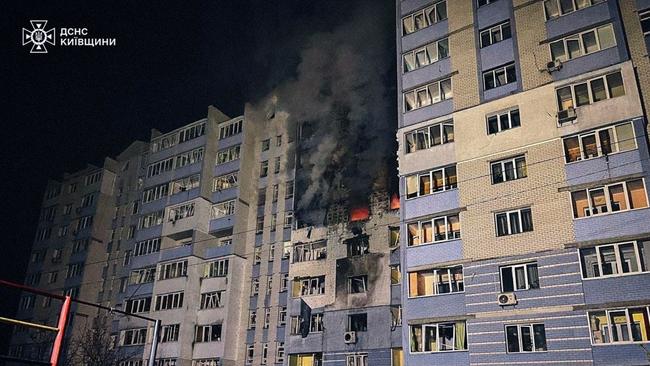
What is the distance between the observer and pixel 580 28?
27516 millimetres

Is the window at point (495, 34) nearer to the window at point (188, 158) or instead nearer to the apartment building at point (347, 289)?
the apartment building at point (347, 289)

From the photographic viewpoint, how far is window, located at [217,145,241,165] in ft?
181

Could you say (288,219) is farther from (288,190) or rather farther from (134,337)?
(134,337)

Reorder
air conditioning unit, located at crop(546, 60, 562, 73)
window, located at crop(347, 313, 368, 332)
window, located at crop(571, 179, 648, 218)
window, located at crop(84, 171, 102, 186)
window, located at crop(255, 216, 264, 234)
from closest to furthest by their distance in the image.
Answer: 1. window, located at crop(571, 179, 648, 218)
2. air conditioning unit, located at crop(546, 60, 562, 73)
3. window, located at crop(347, 313, 368, 332)
4. window, located at crop(255, 216, 264, 234)
5. window, located at crop(84, 171, 102, 186)

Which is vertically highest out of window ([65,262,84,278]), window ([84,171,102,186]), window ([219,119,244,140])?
window ([219,119,244,140])

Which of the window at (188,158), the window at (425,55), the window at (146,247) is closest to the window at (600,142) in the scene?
the window at (425,55)

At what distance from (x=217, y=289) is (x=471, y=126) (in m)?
29.8

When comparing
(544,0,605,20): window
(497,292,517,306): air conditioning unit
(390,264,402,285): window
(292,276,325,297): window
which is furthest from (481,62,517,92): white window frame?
(292,276,325,297): window

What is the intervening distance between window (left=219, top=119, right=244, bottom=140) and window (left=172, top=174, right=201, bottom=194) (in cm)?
540

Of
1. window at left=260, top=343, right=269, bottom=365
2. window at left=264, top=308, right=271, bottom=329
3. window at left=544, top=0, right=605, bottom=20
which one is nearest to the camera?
window at left=544, top=0, right=605, bottom=20

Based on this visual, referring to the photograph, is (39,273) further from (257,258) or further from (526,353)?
(526,353)

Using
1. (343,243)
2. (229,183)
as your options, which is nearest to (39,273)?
(229,183)

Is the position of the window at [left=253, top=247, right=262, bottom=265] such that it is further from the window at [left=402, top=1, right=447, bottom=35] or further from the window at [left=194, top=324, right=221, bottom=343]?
the window at [left=402, top=1, right=447, bottom=35]

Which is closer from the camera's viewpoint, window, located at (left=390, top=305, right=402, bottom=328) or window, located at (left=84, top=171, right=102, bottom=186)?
window, located at (left=390, top=305, right=402, bottom=328)
